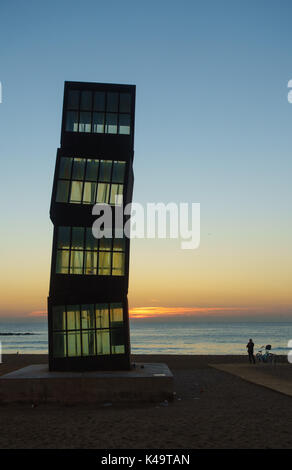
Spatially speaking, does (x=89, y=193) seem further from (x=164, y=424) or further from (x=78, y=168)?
(x=164, y=424)

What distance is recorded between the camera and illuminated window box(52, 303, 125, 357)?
23.7 metres

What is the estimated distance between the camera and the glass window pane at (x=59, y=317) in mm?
23812

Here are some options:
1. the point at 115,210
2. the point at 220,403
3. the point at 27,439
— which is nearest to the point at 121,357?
the point at 220,403

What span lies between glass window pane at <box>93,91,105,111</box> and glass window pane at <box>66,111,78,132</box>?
124cm

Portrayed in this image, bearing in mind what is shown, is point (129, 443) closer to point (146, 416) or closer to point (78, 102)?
point (146, 416)

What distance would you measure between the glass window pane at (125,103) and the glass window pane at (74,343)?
13.2 m

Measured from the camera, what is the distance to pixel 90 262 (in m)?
24.5

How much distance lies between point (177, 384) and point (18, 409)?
10002 mm

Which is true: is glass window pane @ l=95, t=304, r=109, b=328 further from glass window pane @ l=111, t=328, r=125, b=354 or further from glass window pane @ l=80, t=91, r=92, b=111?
glass window pane @ l=80, t=91, r=92, b=111

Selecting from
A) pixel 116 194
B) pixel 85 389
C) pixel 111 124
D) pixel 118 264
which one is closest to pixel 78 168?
pixel 116 194

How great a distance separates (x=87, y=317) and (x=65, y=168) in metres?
8.50

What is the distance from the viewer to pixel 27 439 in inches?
537

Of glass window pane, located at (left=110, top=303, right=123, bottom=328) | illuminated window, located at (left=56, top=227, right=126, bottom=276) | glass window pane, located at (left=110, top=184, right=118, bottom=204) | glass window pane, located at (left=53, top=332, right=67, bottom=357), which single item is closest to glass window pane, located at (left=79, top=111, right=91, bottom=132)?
glass window pane, located at (left=110, top=184, right=118, bottom=204)
